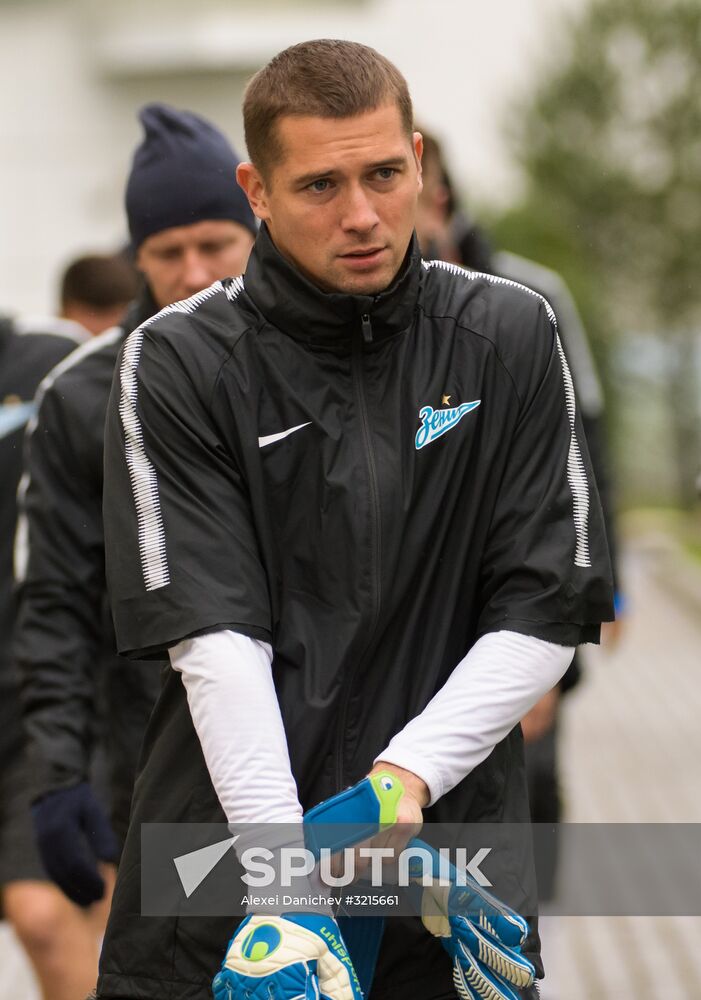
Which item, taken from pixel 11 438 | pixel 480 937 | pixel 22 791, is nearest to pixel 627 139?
pixel 11 438

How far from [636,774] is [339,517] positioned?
732 cm

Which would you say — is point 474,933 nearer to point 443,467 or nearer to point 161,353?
point 443,467

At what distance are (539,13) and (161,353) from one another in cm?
2815

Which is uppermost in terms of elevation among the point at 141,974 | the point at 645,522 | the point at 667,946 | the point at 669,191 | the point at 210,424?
the point at 210,424

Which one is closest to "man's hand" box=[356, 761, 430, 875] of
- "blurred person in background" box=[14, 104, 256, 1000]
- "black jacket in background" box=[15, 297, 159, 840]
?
"blurred person in background" box=[14, 104, 256, 1000]

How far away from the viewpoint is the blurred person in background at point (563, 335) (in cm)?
517

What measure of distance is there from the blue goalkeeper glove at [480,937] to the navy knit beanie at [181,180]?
81.3 inches

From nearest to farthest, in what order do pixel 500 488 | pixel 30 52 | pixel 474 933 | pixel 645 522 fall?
pixel 474 933
pixel 500 488
pixel 30 52
pixel 645 522

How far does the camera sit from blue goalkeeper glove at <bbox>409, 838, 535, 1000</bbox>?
2.77 metres

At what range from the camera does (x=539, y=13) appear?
29.9 meters

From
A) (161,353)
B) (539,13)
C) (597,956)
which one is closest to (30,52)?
(539,13)

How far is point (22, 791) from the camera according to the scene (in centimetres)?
506

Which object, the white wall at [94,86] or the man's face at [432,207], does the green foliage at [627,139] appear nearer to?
the white wall at [94,86]

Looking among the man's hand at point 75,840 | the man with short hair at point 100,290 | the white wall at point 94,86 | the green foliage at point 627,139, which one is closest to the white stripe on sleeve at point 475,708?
the man's hand at point 75,840
